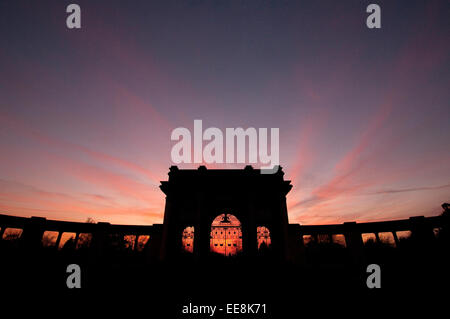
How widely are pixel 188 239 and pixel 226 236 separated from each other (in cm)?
298

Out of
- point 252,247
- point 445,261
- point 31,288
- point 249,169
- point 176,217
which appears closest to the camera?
point 31,288

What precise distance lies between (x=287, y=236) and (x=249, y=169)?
5.75m

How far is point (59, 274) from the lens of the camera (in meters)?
10.1

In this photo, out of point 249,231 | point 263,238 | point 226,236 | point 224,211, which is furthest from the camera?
point 224,211

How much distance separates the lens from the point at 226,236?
537 inches

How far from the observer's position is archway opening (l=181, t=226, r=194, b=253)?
13.0 metres

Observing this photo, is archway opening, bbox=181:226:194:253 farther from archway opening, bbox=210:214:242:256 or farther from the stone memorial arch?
archway opening, bbox=210:214:242:256

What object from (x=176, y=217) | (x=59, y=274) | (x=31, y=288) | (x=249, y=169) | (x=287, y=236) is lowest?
(x=59, y=274)

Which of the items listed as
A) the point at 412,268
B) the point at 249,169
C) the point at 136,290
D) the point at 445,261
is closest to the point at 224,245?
the point at 249,169

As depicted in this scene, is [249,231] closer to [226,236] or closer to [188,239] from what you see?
[226,236]

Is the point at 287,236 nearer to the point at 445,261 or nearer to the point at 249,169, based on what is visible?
the point at 249,169

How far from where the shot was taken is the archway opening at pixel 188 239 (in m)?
13.0

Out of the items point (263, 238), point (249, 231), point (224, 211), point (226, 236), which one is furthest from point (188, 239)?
point (263, 238)

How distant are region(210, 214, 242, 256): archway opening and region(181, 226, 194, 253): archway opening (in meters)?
1.54
